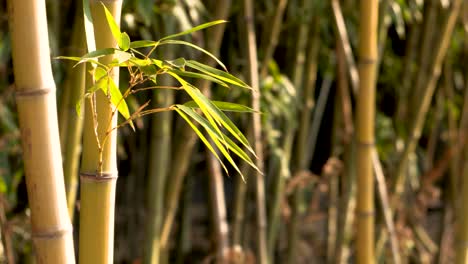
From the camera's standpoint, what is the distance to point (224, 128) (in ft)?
5.70


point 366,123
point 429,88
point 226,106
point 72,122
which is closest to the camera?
point 226,106

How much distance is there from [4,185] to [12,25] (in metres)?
0.81

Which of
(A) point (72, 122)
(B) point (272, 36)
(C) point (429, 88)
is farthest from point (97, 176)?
(C) point (429, 88)

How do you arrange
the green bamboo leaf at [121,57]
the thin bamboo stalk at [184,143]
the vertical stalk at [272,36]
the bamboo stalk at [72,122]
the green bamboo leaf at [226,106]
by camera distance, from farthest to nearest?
the vertical stalk at [272,36] < the thin bamboo stalk at [184,143] < the bamboo stalk at [72,122] < the green bamboo leaf at [226,106] < the green bamboo leaf at [121,57]

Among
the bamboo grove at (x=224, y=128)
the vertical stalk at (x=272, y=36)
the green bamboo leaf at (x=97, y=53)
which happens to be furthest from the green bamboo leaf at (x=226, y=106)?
the vertical stalk at (x=272, y=36)

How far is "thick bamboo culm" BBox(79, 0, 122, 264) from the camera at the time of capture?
687 millimetres

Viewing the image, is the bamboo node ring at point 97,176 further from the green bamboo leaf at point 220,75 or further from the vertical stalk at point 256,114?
the vertical stalk at point 256,114

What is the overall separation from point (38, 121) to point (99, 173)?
8cm

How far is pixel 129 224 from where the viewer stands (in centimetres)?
213

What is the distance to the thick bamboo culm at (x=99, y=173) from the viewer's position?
69 centimetres

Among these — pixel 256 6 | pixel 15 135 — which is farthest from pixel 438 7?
pixel 15 135

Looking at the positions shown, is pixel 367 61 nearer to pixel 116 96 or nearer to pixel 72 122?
pixel 72 122

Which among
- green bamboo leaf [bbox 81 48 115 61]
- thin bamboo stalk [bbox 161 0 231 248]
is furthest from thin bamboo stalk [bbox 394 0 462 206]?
green bamboo leaf [bbox 81 48 115 61]

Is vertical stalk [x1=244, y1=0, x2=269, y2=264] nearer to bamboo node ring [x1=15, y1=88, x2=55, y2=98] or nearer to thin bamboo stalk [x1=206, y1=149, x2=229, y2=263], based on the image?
thin bamboo stalk [x1=206, y1=149, x2=229, y2=263]
